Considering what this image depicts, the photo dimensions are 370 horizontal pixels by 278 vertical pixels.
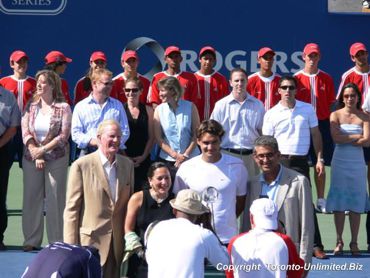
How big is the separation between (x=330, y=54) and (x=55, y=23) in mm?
3590

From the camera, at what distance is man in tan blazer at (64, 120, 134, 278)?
7.86 meters

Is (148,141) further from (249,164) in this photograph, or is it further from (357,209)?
(357,209)

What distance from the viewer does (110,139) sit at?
313 inches

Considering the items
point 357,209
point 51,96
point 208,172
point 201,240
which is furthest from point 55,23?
point 201,240

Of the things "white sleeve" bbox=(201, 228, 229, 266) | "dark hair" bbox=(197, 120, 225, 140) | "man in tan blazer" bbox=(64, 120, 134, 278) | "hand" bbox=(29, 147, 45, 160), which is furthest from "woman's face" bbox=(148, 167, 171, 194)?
"hand" bbox=(29, 147, 45, 160)

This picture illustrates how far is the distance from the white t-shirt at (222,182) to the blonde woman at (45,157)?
2250 millimetres

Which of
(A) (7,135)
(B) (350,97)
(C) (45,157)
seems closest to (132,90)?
(C) (45,157)

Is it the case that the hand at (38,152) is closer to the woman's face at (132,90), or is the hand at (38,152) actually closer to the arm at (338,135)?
the woman's face at (132,90)

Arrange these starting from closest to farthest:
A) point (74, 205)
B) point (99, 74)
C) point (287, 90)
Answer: point (74, 205) → point (99, 74) → point (287, 90)

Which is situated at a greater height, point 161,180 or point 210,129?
point 210,129

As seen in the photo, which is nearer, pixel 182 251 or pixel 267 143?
pixel 182 251

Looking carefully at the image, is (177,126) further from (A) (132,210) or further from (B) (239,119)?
(A) (132,210)

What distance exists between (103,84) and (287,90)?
1680mm

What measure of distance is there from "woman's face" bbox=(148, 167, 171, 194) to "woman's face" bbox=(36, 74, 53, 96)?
2.72 m
